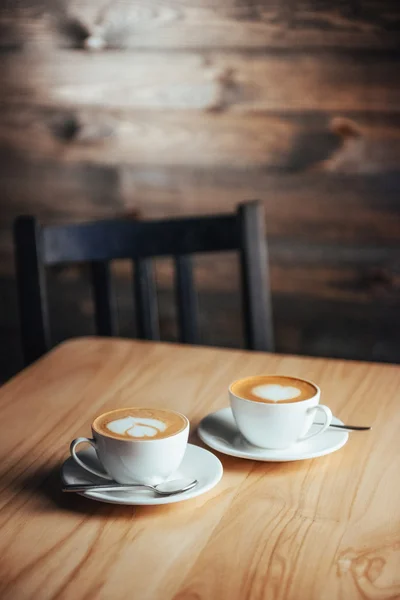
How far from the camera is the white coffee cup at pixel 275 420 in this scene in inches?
33.5

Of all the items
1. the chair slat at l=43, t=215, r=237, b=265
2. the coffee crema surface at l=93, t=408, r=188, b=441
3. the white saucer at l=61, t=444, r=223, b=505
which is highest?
the chair slat at l=43, t=215, r=237, b=265

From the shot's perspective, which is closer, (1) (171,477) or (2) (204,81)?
(1) (171,477)

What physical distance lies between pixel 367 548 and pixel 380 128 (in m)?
1.59

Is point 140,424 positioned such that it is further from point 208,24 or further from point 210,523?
point 208,24

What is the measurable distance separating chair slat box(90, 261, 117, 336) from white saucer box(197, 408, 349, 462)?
50cm

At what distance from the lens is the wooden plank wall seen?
2129mm

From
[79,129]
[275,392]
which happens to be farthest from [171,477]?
[79,129]

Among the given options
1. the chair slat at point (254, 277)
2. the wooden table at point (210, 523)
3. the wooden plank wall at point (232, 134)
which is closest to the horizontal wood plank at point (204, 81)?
the wooden plank wall at point (232, 134)

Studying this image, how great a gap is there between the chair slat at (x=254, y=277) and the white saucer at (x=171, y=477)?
580 mm

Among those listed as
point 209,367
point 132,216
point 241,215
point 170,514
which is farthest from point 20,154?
point 170,514

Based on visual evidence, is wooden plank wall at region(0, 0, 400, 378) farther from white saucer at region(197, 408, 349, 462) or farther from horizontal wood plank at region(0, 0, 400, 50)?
white saucer at region(197, 408, 349, 462)

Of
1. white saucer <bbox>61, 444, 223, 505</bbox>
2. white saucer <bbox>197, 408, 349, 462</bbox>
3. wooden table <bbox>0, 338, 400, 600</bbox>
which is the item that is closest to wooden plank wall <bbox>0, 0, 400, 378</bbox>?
wooden table <bbox>0, 338, 400, 600</bbox>

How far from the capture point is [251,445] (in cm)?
90

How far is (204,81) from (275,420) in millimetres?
1557
